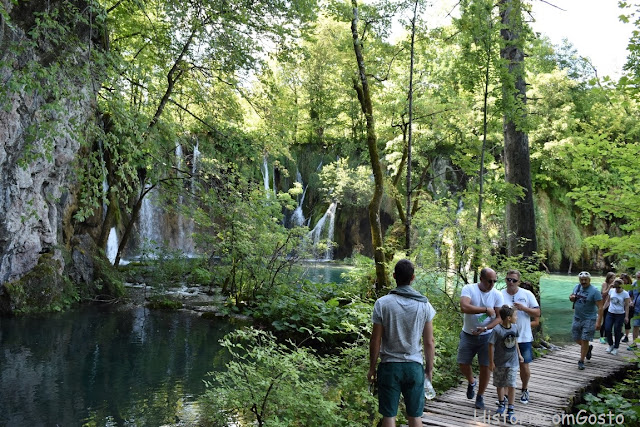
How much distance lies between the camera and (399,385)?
4234 mm

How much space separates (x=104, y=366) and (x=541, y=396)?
23.7ft

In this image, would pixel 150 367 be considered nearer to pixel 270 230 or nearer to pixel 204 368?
pixel 204 368

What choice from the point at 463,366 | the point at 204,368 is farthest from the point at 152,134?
the point at 463,366

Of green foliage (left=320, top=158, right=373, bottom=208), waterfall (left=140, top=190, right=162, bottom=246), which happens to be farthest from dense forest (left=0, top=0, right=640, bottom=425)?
green foliage (left=320, top=158, right=373, bottom=208)

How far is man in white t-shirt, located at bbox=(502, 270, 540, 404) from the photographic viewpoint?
21.9 feet

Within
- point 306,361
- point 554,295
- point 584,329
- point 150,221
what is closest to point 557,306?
point 554,295

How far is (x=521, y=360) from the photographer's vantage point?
6.76 m

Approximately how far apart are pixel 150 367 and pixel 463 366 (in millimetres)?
5795

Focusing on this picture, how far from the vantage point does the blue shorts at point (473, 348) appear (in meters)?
6.29

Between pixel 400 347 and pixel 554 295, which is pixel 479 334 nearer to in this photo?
pixel 400 347

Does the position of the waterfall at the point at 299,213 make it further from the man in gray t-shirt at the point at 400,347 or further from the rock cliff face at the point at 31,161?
the man in gray t-shirt at the point at 400,347

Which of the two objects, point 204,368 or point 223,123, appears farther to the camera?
point 223,123

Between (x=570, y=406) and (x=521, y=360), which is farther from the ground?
(x=521, y=360)

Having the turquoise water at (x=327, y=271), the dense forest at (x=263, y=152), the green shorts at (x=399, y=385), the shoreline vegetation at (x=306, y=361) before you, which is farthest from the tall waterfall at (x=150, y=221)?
the green shorts at (x=399, y=385)
